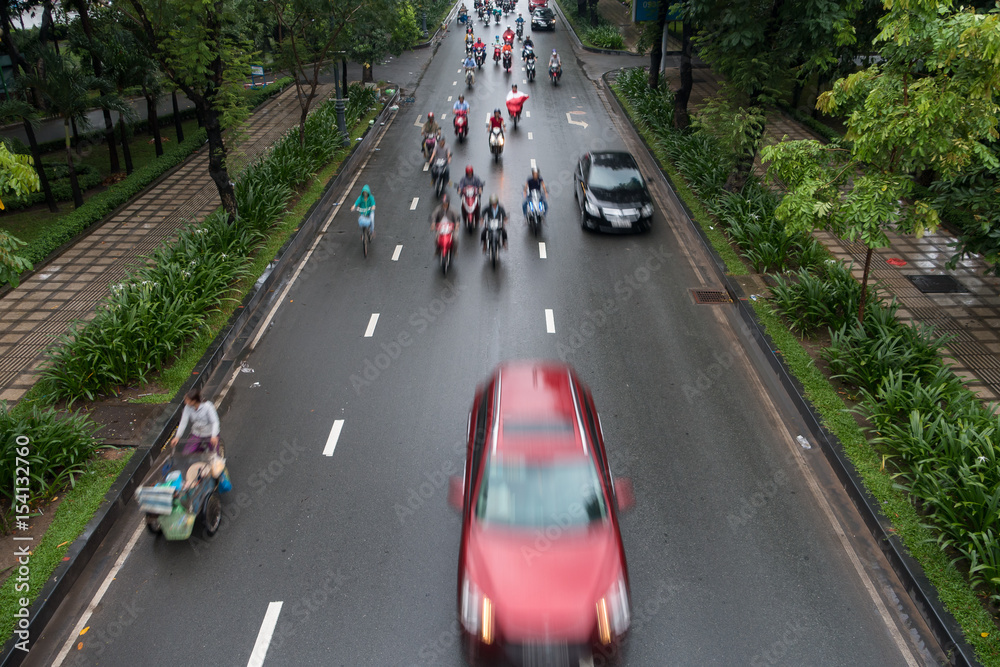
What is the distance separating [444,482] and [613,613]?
3161 mm

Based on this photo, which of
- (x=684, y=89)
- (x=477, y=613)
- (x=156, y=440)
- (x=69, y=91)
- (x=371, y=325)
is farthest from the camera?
(x=684, y=89)

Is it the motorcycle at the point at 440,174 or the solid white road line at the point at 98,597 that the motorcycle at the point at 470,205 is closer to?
the motorcycle at the point at 440,174

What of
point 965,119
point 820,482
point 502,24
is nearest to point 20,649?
point 820,482

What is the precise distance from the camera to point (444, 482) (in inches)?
331

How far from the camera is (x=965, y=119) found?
8.36 m

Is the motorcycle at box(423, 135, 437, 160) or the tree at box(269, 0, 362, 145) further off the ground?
the tree at box(269, 0, 362, 145)

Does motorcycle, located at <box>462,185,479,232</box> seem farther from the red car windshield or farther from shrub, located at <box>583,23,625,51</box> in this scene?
shrub, located at <box>583,23,625,51</box>

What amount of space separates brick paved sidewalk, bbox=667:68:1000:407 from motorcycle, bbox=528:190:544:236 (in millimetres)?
6878

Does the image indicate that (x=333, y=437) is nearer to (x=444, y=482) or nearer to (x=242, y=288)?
(x=444, y=482)

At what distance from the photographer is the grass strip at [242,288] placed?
10.1m

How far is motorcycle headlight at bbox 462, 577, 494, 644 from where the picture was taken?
576 centimetres

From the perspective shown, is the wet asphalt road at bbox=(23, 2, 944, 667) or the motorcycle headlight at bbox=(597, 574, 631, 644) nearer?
the motorcycle headlight at bbox=(597, 574, 631, 644)

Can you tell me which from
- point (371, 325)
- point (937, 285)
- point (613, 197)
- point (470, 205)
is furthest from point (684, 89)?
point (371, 325)

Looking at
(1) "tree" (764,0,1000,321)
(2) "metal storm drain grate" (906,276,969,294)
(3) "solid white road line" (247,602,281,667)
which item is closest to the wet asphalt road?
(3) "solid white road line" (247,602,281,667)
